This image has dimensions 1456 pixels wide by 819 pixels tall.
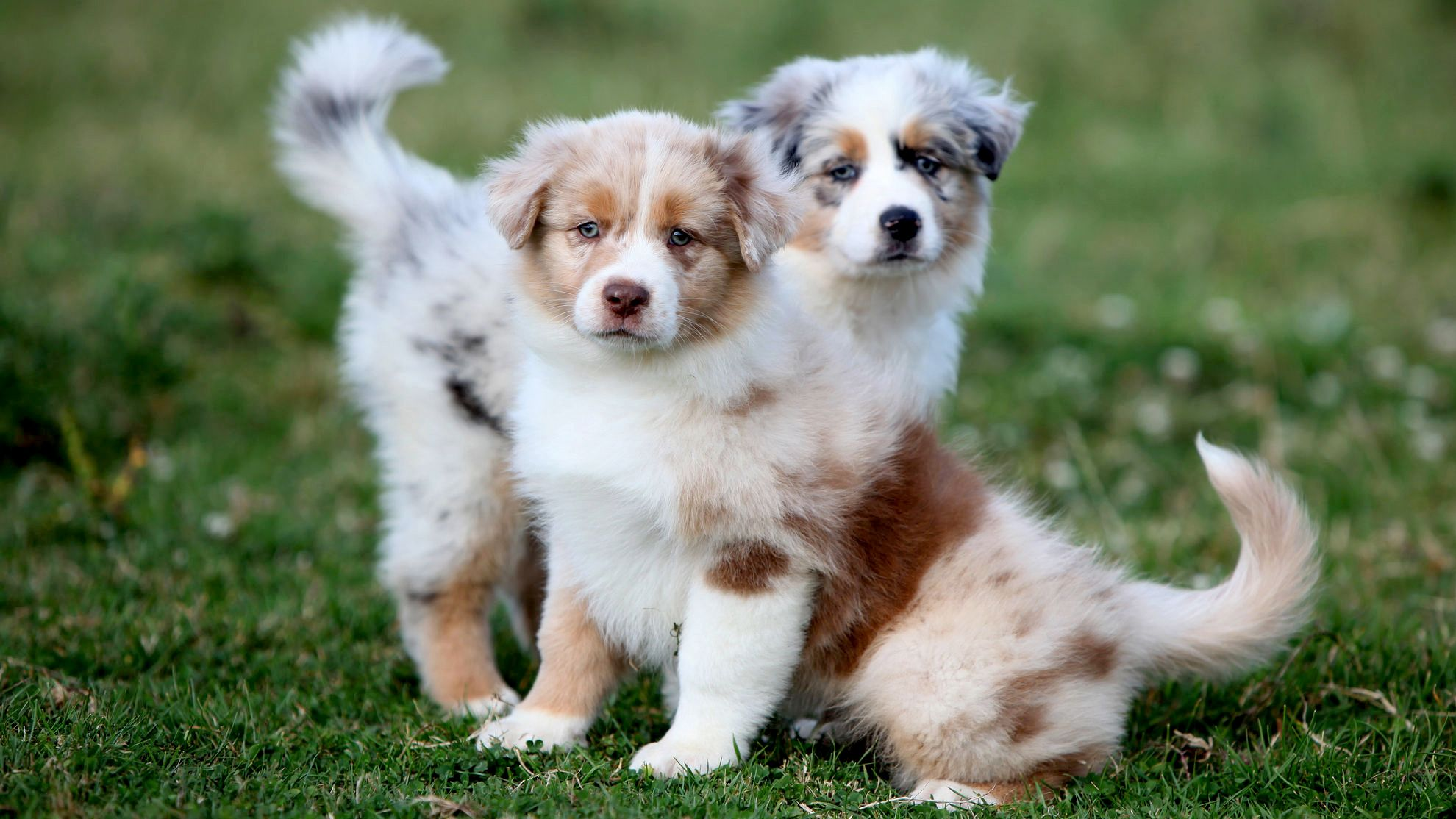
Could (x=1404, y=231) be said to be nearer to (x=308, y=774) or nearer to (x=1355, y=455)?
(x=1355, y=455)

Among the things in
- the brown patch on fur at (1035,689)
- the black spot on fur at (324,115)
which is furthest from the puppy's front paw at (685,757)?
the black spot on fur at (324,115)

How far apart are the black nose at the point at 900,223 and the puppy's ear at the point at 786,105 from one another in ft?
1.33

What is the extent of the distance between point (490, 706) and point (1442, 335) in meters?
6.40

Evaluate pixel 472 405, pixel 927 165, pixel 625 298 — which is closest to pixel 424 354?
pixel 472 405

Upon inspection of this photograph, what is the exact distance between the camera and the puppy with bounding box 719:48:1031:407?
14.1ft

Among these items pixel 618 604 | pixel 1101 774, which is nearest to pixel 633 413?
pixel 618 604

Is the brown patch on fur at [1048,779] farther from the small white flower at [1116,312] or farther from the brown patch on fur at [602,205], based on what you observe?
the small white flower at [1116,312]

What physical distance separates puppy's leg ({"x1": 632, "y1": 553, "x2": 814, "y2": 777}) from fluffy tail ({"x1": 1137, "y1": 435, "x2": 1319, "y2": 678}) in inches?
41.6

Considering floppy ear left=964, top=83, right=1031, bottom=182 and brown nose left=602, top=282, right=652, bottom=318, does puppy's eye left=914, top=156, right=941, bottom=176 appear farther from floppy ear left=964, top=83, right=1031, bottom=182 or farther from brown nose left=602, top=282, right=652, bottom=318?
brown nose left=602, top=282, right=652, bottom=318

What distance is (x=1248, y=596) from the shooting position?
3756mm

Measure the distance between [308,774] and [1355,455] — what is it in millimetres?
5223

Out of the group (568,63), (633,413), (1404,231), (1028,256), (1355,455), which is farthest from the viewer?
(568,63)

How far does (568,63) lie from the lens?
37.7 feet

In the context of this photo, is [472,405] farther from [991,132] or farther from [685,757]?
[991,132]
